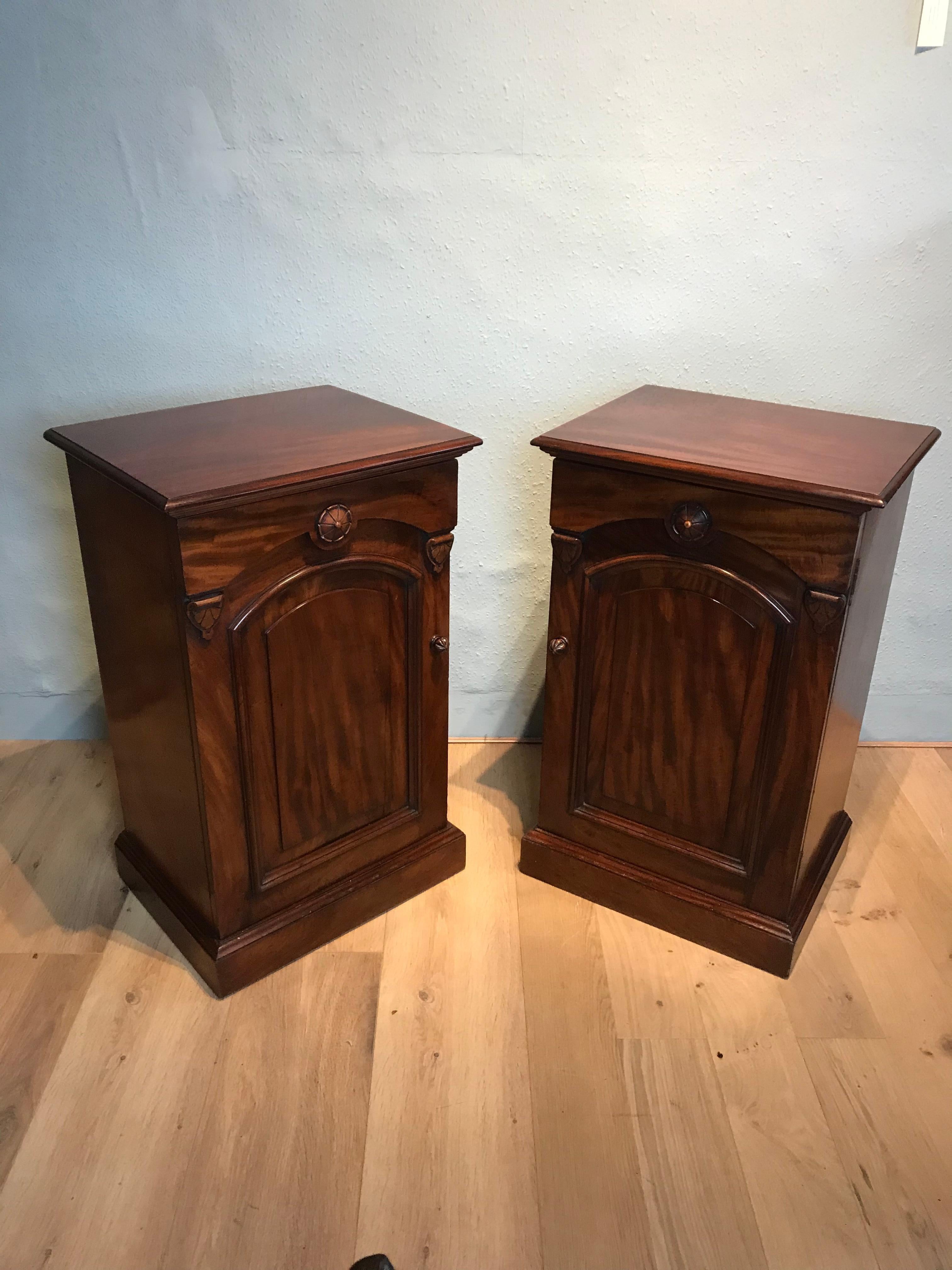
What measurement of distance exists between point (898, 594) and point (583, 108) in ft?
3.88

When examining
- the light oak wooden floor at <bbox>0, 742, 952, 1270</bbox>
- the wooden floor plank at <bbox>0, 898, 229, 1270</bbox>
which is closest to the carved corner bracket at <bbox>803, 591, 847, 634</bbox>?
the light oak wooden floor at <bbox>0, 742, 952, 1270</bbox>

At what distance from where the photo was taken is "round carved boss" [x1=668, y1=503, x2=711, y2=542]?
145 cm

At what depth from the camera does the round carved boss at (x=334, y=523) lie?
54.7 inches

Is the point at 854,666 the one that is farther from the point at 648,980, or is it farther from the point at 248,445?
the point at 248,445

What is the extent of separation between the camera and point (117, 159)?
177 centimetres

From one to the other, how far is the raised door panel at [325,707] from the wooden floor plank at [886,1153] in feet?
2.62

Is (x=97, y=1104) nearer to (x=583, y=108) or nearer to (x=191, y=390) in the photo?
(x=191, y=390)

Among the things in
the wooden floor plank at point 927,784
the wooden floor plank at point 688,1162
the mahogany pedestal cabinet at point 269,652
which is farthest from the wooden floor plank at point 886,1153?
the mahogany pedestal cabinet at point 269,652

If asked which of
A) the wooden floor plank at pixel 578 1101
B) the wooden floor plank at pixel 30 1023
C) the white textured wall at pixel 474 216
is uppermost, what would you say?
the white textured wall at pixel 474 216

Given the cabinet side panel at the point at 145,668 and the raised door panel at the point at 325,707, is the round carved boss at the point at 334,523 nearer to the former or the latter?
the raised door panel at the point at 325,707

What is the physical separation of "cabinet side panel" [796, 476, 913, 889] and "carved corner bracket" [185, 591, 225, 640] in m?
0.87

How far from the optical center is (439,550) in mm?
1576

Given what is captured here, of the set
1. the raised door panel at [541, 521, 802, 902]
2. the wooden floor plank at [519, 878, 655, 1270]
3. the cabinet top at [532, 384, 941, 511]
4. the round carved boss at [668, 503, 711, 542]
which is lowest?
the wooden floor plank at [519, 878, 655, 1270]

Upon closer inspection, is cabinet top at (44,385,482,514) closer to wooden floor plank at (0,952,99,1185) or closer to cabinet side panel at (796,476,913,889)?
cabinet side panel at (796,476,913,889)
